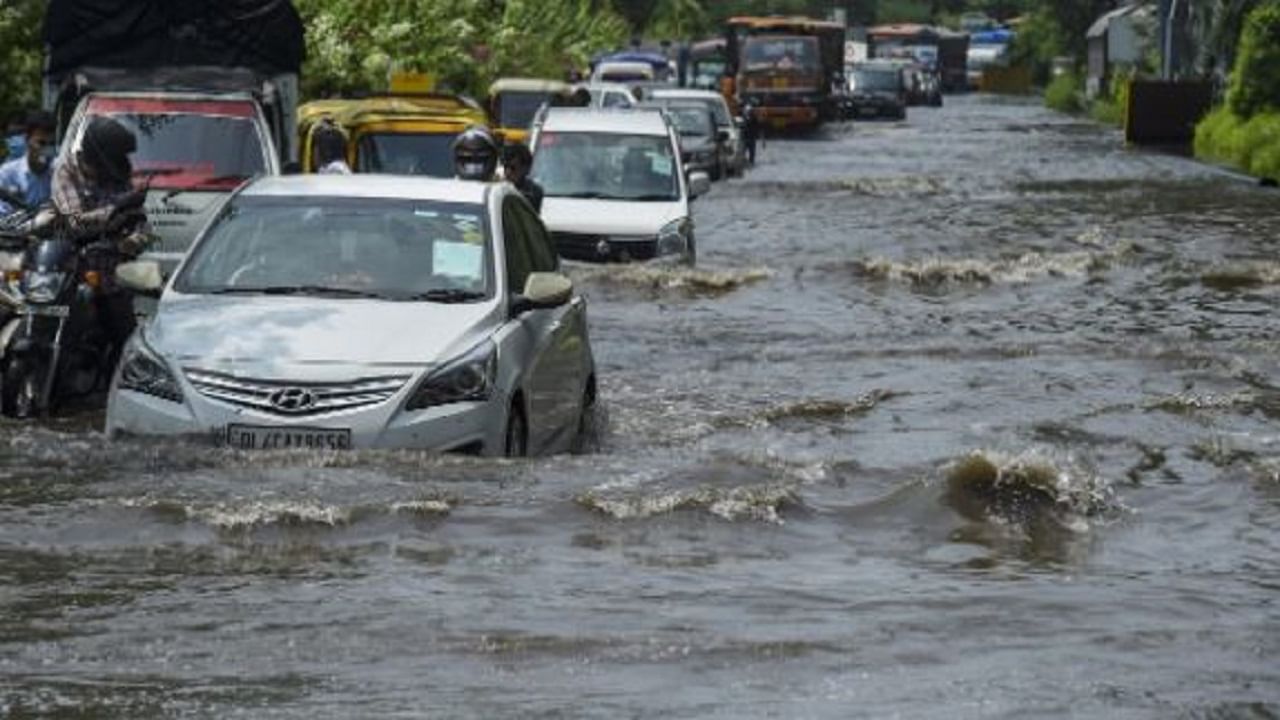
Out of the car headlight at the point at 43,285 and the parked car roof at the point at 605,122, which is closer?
the car headlight at the point at 43,285

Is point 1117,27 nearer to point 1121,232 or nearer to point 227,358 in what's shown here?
point 1121,232

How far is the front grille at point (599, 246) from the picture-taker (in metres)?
24.9

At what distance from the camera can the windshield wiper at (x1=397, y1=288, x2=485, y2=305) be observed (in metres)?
13.3

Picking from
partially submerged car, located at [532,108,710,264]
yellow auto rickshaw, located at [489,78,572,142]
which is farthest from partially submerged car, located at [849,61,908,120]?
partially submerged car, located at [532,108,710,264]

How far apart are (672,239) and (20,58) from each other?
6.75 metres

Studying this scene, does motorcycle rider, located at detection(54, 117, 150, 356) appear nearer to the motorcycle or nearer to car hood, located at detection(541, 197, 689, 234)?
the motorcycle

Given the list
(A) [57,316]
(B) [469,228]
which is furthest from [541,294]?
(A) [57,316]

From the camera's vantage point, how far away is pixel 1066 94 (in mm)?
97500

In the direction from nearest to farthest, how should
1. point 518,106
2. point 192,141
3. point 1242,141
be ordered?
point 192,141
point 518,106
point 1242,141

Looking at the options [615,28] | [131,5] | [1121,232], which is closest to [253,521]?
[131,5]

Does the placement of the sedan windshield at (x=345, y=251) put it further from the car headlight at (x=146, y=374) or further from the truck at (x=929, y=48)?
the truck at (x=929, y=48)

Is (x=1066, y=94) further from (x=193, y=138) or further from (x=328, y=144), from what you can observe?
(x=193, y=138)

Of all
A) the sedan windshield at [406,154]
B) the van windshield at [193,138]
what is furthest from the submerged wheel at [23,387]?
the sedan windshield at [406,154]

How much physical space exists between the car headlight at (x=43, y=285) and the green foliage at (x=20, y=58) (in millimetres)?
12056
